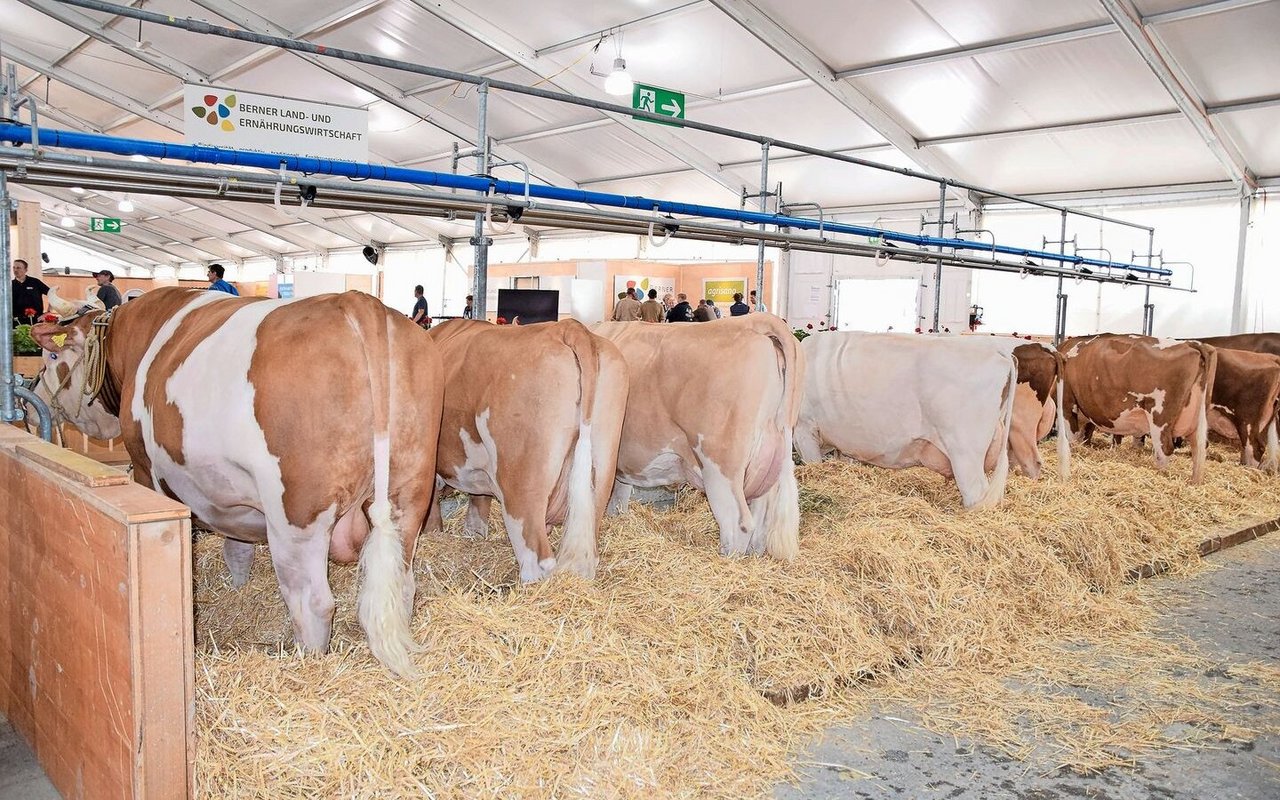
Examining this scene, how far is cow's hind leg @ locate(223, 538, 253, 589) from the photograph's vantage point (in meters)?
3.91

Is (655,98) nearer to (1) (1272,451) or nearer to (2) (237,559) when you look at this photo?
(1) (1272,451)

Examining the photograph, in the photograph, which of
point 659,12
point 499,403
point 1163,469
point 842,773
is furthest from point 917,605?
point 659,12

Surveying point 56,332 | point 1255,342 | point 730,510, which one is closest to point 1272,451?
point 1255,342

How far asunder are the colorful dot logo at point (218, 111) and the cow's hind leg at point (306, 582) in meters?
2.09

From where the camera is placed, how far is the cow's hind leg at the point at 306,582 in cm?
291

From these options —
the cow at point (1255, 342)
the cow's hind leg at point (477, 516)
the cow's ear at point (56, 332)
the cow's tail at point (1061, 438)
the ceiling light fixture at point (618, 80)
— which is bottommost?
the cow's hind leg at point (477, 516)

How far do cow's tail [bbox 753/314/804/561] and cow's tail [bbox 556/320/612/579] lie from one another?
1.13 m

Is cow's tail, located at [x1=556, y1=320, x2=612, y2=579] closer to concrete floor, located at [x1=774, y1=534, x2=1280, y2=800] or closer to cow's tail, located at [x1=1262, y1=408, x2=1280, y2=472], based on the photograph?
concrete floor, located at [x1=774, y1=534, x2=1280, y2=800]

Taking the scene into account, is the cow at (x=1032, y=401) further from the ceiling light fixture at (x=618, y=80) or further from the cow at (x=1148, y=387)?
the ceiling light fixture at (x=618, y=80)

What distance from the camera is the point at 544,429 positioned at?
3.71 metres

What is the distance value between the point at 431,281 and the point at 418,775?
2687 centimetres

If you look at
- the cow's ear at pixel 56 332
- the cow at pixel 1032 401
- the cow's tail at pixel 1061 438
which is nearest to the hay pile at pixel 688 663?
the cow's ear at pixel 56 332

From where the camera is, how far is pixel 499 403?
3.80 m

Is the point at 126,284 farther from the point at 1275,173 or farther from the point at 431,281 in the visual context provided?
the point at 1275,173
